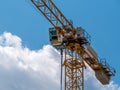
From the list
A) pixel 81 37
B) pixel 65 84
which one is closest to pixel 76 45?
pixel 81 37

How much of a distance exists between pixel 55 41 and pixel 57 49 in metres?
1.41

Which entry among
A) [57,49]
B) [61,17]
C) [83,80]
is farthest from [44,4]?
[83,80]

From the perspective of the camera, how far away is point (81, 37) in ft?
214

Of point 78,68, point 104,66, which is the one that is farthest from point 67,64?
point 104,66

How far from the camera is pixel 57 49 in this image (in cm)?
6556

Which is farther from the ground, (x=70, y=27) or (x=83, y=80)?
(x=70, y=27)

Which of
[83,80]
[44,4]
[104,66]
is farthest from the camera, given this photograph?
[104,66]

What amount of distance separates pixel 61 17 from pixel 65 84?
890 centimetres

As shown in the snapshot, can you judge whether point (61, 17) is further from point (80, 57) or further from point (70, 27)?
point (80, 57)

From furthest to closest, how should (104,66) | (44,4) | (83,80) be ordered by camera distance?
(104,66)
(83,80)
(44,4)

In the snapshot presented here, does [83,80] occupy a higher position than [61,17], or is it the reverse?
[61,17]

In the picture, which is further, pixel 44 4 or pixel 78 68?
pixel 78 68

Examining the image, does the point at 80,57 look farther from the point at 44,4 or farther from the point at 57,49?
the point at 44,4

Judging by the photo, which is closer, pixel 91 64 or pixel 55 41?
pixel 55 41
